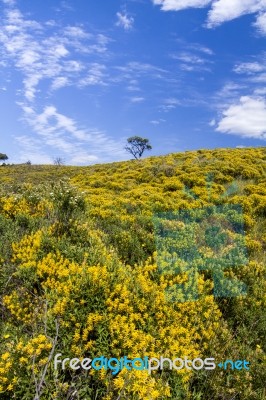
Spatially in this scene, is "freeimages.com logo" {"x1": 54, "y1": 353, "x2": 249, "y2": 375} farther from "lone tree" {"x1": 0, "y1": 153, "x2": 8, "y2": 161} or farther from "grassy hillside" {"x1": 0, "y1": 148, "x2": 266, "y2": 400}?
"lone tree" {"x1": 0, "y1": 153, "x2": 8, "y2": 161}

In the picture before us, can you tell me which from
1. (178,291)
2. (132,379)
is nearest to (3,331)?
(132,379)

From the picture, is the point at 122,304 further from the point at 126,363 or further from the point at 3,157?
the point at 3,157

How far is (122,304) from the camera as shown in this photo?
5016mm

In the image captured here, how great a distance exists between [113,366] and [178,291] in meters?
1.82

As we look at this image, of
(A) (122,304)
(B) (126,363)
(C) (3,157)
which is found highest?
(C) (3,157)

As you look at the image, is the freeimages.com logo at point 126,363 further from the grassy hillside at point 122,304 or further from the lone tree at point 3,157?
Result: the lone tree at point 3,157

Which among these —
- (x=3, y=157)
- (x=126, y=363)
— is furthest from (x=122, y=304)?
(x=3, y=157)

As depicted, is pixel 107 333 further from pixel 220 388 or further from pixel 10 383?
pixel 220 388

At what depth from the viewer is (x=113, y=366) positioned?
4578 mm

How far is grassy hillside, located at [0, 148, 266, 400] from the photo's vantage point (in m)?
4.37

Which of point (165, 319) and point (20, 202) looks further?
point (20, 202)

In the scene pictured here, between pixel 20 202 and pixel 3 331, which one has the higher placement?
pixel 20 202

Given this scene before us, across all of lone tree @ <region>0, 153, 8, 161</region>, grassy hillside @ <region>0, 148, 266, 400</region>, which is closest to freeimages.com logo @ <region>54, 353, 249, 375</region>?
grassy hillside @ <region>0, 148, 266, 400</region>

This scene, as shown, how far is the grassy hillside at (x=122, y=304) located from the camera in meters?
4.37
